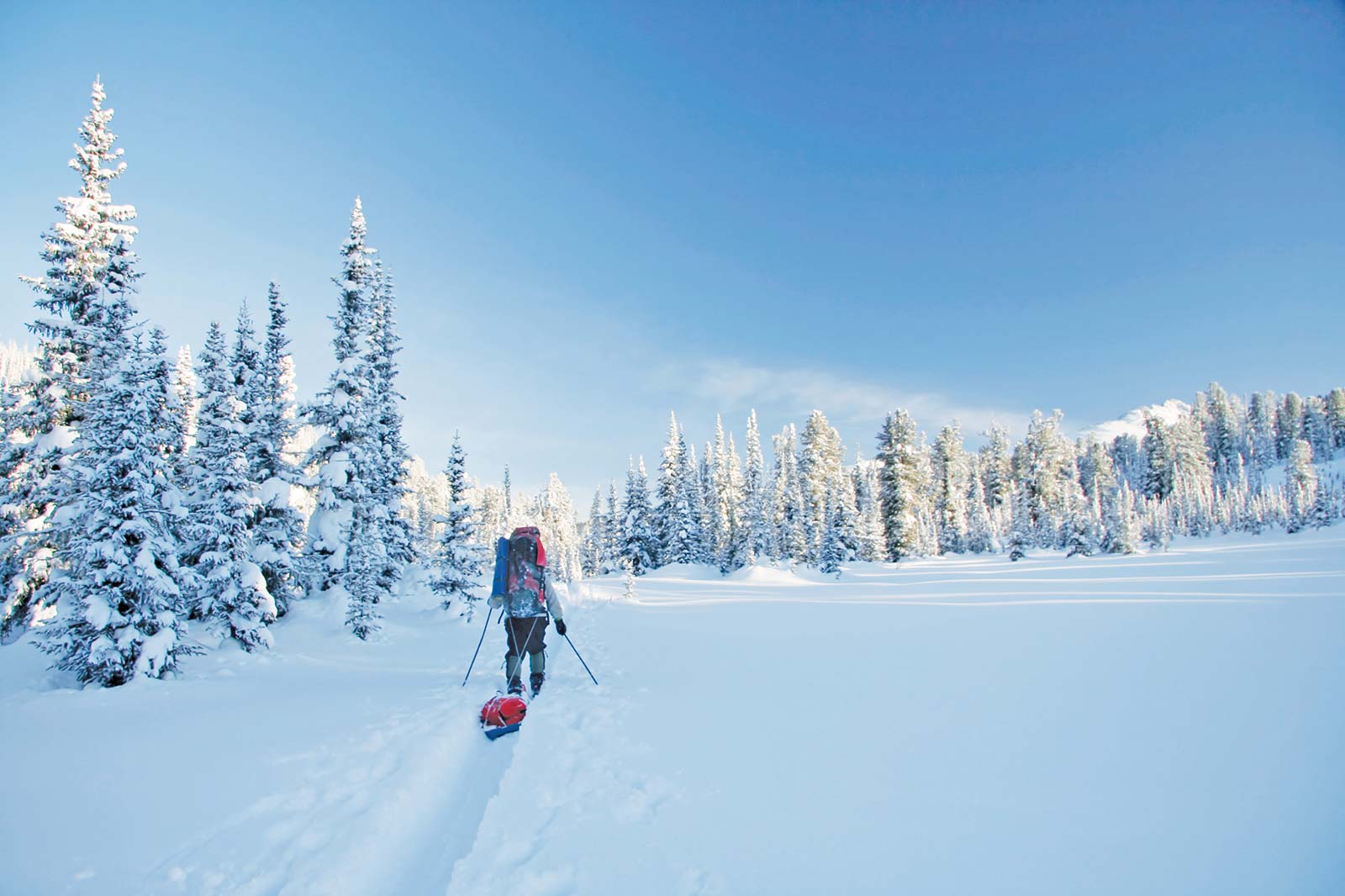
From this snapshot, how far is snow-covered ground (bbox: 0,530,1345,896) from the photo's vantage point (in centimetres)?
305

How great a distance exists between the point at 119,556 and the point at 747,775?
35.7 feet

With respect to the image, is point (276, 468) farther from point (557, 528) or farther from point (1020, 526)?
point (557, 528)

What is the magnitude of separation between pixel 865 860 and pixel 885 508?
145 ft

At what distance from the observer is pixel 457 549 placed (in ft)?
65.1

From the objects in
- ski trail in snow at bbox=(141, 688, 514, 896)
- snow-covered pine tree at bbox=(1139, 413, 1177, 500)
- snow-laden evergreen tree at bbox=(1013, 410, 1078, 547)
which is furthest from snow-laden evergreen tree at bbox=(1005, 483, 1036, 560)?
ski trail in snow at bbox=(141, 688, 514, 896)

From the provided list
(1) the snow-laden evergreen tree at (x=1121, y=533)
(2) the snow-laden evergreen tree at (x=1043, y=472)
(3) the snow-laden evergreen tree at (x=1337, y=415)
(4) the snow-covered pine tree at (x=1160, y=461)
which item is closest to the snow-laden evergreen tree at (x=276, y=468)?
(1) the snow-laden evergreen tree at (x=1121, y=533)

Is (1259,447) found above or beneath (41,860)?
above

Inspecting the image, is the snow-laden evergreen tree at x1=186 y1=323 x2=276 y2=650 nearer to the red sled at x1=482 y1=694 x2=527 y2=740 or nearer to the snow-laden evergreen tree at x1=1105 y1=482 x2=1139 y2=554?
the red sled at x1=482 y1=694 x2=527 y2=740

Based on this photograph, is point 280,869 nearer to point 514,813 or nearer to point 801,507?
point 514,813

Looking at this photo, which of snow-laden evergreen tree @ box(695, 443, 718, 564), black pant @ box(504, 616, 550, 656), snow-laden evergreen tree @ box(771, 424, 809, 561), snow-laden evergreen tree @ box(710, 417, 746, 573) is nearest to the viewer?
black pant @ box(504, 616, 550, 656)

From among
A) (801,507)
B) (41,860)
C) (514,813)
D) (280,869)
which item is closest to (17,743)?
(41,860)

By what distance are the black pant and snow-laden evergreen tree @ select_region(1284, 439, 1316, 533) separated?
199ft

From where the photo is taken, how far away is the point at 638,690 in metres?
7.60

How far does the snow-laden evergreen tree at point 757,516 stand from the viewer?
4291 cm
